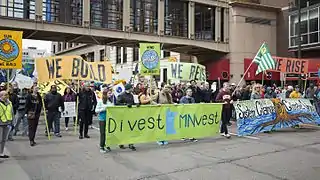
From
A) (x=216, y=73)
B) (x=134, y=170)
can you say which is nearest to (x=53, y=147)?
(x=134, y=170)

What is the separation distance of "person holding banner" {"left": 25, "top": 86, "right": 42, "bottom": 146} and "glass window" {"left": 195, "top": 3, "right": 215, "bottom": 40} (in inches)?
988

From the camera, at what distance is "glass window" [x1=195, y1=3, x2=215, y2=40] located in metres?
34.8

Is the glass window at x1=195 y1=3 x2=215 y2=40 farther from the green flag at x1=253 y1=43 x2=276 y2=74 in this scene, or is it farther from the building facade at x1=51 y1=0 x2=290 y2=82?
the green flag at x1=253 y1=43 x2=276 y2=74

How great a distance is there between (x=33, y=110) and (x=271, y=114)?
761 cm

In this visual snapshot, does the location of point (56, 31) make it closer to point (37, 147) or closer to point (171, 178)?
point (37, 147)

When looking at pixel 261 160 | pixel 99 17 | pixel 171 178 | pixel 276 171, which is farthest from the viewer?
pixel 99 17

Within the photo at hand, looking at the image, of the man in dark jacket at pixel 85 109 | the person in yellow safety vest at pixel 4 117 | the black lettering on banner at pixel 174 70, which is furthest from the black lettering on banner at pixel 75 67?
the black lettering on banner at pixel 174 70

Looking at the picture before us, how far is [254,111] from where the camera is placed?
1237 centimetres

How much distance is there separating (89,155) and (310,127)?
930 cm

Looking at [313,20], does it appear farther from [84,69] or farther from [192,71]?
[84,69]

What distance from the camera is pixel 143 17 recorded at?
3281 cm

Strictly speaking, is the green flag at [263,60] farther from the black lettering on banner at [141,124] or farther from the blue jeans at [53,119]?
the blue jeans at [53,119]

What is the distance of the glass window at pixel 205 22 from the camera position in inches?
1368

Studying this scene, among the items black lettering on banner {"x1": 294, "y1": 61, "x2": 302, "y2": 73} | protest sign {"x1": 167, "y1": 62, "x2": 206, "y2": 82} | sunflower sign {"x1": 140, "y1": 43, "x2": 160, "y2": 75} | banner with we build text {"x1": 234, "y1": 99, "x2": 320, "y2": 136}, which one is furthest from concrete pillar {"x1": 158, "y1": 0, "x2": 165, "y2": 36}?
banner with we build text {"x1": 234, "y1": 99, "x2": 320, "y2": 136}
